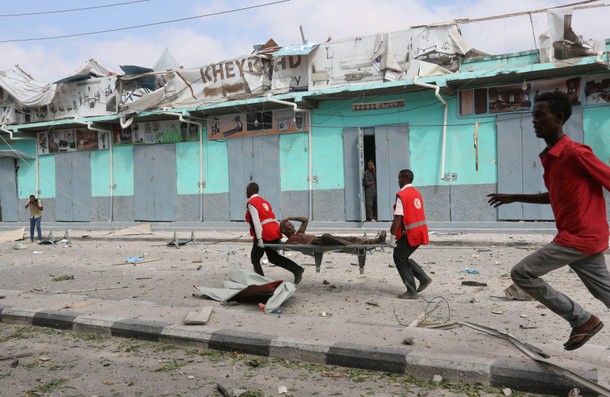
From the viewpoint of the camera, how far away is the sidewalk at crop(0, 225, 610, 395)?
3846mm

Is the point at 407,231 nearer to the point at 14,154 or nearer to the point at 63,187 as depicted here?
the point at 63,187

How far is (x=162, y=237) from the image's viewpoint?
53.8 feet

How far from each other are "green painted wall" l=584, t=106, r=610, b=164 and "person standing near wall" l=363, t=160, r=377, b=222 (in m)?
5.74

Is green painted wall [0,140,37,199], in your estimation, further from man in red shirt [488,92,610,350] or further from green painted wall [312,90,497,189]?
man in red shirt [488,92,610,350]

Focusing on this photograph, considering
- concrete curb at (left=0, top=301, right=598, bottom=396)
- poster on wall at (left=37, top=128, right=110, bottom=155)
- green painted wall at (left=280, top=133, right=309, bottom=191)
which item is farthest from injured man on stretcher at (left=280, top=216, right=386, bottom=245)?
poster on wall at (left=37, top=128, right=110, bottom=155)

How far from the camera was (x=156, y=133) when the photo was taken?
63.4 ft

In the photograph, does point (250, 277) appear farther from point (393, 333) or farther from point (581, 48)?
point (581, 48)

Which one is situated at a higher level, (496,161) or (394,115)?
(394,115)

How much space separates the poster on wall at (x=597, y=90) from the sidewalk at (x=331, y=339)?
962cm

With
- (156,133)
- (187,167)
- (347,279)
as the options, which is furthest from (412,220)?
(156,133)

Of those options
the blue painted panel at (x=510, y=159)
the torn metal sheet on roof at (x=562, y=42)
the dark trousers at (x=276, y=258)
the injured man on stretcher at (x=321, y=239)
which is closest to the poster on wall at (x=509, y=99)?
the blue painted panel at (x=510, y=159)

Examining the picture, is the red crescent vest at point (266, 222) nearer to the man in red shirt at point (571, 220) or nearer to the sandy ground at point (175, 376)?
the sandy ground at point (175, 376)

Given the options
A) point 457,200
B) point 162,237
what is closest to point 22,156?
point 162,237

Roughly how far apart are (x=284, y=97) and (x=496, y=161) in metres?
6.46
